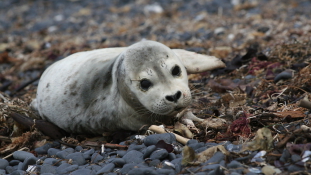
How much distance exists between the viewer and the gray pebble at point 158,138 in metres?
3.33

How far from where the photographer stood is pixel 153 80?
12.0ft

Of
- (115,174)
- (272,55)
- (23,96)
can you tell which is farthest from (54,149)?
(272,55)

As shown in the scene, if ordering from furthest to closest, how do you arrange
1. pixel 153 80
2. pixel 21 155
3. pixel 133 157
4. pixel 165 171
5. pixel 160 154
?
pixel 21 155
pixel 153 80
pixel 133 157
pixel 160 154
pixel 165 171

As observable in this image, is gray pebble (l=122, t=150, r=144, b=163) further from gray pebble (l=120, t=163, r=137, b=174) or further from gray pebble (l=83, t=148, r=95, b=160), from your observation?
gray pebble (l=83, t=148, r=95, b=160)

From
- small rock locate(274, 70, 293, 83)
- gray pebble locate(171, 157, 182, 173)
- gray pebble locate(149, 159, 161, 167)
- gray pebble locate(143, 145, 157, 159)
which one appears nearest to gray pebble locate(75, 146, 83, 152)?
gray pebble locate(143, 145, 157, 159)

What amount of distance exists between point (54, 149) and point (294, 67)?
2.80m

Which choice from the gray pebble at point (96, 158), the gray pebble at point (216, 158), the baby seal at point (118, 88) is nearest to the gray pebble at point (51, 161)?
the gray pebble at point (96, 158)

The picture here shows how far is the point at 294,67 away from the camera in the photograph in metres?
4.98

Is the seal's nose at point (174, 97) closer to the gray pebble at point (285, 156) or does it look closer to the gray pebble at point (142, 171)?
the gray pebble at point (142, 171)

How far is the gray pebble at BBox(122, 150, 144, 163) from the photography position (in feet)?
10.2

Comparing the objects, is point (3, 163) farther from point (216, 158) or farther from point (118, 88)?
point (216, 158)

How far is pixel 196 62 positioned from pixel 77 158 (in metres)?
1.70

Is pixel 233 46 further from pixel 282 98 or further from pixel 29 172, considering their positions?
pixel 29 172

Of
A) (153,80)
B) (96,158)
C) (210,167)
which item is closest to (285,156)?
(210,167)
